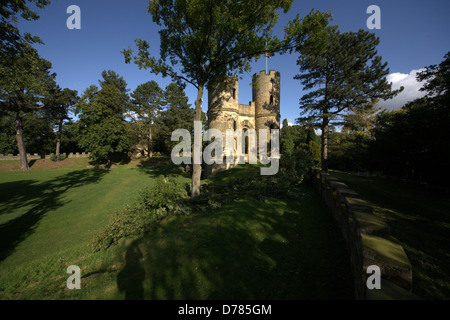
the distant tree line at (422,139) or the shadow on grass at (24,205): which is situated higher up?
the distant tree line at (422,139)

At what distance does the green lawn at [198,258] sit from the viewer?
362cm

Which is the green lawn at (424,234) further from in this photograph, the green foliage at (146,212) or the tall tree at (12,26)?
the tall tree at (12,26)

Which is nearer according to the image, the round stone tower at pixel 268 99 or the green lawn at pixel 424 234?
the green lawn at pixel 424 234

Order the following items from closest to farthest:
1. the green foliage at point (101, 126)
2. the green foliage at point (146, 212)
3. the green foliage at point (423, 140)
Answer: the green foliage at point (146, 212), the green foliage at point (423, 140), the green foliage at point (101, 126)

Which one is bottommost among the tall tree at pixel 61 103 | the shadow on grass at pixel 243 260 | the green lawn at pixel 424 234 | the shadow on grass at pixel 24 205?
the shadow on grass at pixel 24 205

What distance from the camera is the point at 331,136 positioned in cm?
3900

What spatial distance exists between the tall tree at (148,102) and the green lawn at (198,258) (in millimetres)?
29708

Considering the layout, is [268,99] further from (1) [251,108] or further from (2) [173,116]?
(2) [173,116]

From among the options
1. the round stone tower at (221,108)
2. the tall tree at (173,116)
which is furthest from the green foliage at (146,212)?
the tall tree at (173,116)

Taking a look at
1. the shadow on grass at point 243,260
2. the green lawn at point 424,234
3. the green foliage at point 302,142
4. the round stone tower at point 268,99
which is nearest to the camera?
the green lawn at point 424,234

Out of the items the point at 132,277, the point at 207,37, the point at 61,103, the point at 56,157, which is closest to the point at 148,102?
the point at 61,103

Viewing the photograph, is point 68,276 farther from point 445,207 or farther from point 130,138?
point 130,138
